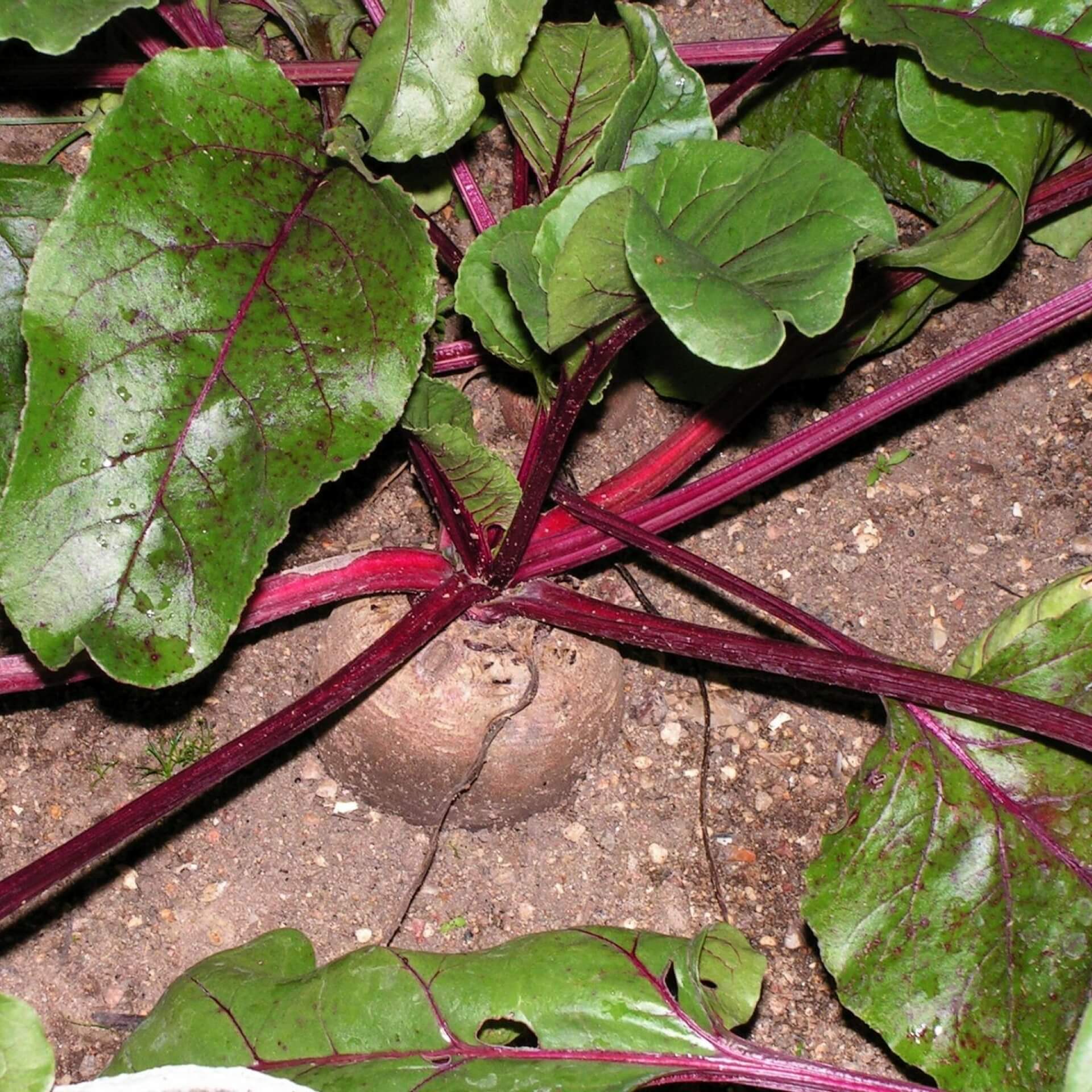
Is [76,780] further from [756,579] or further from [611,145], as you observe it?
[611,145]

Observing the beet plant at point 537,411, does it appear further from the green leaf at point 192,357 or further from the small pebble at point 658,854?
the small pebble at point 658,854

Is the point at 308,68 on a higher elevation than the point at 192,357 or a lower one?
higher

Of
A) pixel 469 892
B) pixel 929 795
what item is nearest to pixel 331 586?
pixel 469 892

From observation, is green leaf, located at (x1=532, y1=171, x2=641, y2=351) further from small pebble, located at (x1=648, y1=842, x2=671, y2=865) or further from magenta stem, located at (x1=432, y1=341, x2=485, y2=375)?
small pebble, located at (x1=648, y1=842, x2=671, y2=865)

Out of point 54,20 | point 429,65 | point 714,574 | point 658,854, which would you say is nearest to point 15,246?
point 54,20

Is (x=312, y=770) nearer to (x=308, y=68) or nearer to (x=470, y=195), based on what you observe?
(x=470, y=195)

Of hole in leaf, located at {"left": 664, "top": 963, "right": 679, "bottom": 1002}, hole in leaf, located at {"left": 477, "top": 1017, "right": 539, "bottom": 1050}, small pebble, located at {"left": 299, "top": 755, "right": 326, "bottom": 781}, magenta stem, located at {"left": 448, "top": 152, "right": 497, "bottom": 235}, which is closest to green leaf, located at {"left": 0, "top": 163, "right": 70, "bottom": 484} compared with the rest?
magenta stem, located at {"left": 448, "top": 152, "right": 497, "bottom": 235}
